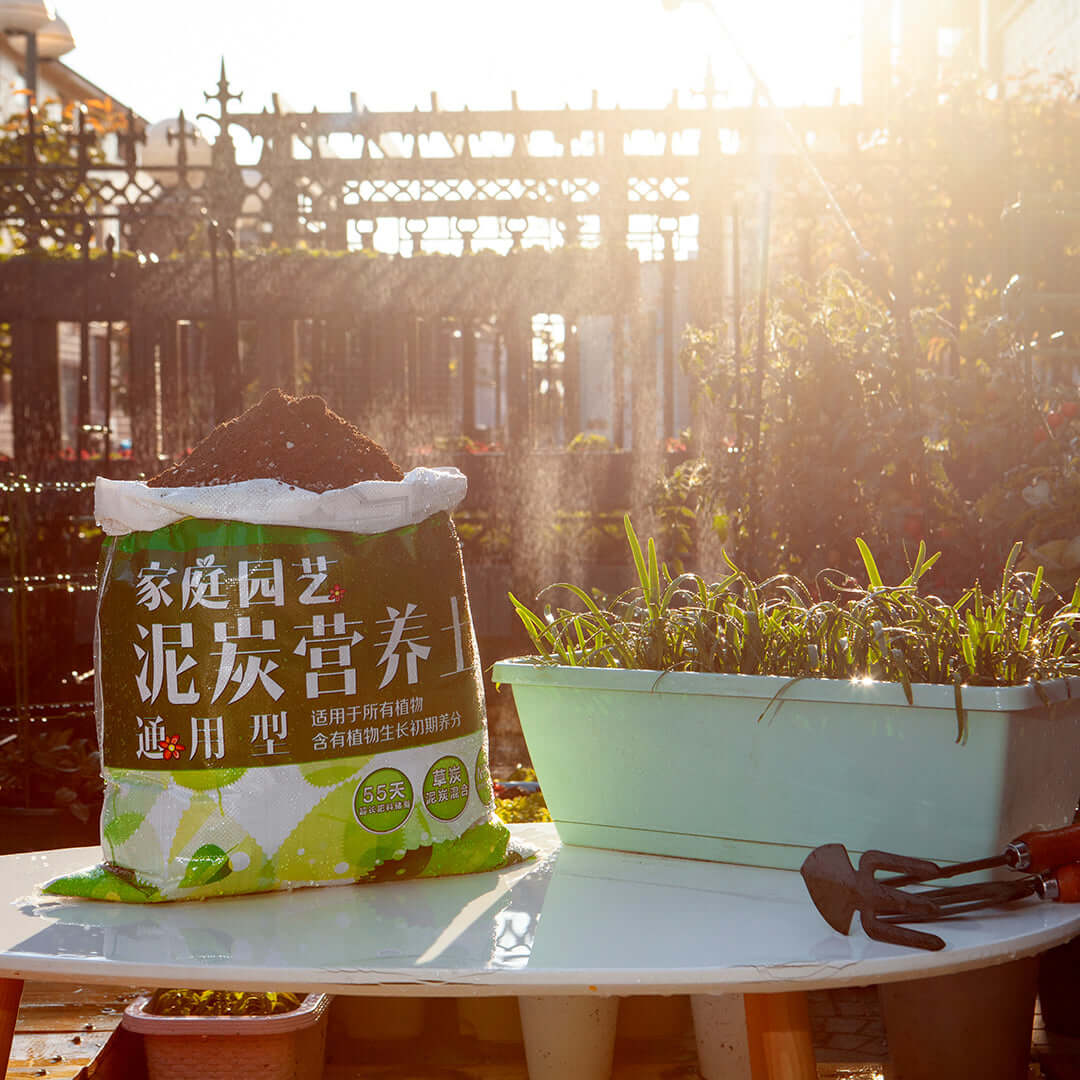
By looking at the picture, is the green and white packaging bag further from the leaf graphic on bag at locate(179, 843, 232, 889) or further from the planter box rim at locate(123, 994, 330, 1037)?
the planter box rim at locate(123, 994, 330, 1037)

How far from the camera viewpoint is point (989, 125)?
6219 millimetres

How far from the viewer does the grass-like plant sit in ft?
4.10

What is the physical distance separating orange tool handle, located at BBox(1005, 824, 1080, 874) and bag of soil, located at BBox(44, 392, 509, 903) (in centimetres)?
53

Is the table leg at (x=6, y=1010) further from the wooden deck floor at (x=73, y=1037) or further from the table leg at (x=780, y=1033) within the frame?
the wooden deck floor at (x=73, y=1037)

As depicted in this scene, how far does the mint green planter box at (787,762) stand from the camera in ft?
3.86

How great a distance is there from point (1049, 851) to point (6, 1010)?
92cm

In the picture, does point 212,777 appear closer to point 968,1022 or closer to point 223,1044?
point 223,1044

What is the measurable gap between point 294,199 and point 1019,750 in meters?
6.38

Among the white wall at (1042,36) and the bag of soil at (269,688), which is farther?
the white wall at (1042,36)

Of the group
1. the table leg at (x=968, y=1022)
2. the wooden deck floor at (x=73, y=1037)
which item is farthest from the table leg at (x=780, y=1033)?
the wooden deck floor at (x=73, y=1037)

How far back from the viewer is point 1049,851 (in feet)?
3.65

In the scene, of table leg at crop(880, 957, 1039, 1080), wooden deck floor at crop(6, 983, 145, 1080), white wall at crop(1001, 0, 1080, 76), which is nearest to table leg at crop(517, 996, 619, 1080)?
table leg at crop(880, 957, 1039, 1080)

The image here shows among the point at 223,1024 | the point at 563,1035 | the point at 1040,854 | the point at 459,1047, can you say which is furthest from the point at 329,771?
the point at 459,1047

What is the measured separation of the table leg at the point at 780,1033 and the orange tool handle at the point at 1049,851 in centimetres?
22
